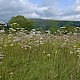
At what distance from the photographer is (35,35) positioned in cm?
529

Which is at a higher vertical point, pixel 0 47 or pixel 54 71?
pixel 0 47

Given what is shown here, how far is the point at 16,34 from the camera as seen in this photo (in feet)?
17.2

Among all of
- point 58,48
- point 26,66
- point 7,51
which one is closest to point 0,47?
point 7,51

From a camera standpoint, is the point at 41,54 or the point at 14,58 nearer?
the point at 14,58

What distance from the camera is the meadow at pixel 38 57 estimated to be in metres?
3.71

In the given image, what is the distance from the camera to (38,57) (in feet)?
14.6

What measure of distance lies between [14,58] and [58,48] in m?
1.03

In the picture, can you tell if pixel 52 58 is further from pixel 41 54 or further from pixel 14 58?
pixel 14 58

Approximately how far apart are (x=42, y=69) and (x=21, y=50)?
2.97 feet

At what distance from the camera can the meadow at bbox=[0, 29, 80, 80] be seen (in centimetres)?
371

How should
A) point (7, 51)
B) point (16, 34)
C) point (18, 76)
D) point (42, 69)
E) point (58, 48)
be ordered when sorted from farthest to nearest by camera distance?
point (16, 34) → point (58, 48) → point (7, 51) → point (42, 69) → point (18, 76)

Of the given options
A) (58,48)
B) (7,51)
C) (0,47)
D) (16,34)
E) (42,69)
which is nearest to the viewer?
(42,69)

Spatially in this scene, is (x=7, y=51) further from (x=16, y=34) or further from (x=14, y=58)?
(x=16, y=34)

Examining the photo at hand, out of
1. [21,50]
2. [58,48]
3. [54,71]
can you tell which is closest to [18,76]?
[54,71]
